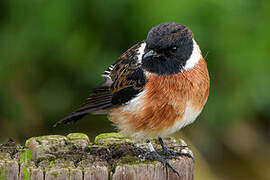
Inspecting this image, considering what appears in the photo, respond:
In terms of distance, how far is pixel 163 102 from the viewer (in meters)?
6.12

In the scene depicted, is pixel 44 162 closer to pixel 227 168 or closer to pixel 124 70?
pixel 124 70

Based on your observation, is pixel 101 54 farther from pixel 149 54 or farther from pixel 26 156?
pixel 26 156

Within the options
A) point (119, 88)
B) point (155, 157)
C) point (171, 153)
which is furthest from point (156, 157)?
point (119, 88)

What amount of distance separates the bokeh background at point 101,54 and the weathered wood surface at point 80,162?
2.73m

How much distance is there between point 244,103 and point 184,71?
284cm

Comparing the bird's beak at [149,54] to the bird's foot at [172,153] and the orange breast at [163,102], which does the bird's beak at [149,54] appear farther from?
the bird's foot at [172,153]

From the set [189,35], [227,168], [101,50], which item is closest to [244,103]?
[227,168]

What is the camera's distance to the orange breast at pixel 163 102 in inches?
241

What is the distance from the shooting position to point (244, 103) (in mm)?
8820

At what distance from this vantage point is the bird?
6105mm

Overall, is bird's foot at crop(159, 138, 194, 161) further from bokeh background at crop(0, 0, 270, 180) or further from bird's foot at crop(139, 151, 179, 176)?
bokeh background at crop(0, 0, 270, 180)

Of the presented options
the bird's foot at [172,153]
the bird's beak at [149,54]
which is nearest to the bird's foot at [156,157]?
the bird's foot at [172,153]

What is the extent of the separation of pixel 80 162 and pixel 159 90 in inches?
59.8

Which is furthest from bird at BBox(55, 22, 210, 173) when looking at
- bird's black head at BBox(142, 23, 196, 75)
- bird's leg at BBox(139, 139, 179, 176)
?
bird's leg at BBox(139, 139, 179, 176)
